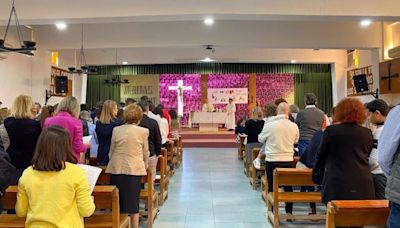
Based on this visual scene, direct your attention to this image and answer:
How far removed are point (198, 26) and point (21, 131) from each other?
676 centimetres

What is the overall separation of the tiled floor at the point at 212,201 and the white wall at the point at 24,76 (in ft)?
14.8

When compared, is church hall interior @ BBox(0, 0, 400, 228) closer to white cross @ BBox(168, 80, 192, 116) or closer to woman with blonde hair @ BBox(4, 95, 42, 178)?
woman with blonde hair @ BBox(4, 95, 42, 178)

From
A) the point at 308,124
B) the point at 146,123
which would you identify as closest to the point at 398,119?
the point at 146,123

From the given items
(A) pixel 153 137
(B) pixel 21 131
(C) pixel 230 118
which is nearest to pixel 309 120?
(A) pixel 153 137

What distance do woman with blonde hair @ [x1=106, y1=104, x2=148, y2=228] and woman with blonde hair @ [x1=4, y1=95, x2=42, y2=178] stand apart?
714mm

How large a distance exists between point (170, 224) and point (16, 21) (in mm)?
4761

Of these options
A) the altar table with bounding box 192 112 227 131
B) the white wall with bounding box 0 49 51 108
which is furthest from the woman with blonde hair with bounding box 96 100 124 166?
the altar table with bounding box 192 112 227 131

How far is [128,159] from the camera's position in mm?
3637

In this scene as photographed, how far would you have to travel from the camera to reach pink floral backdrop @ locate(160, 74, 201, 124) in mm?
17734

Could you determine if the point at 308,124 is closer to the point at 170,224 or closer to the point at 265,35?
the point at 170,224

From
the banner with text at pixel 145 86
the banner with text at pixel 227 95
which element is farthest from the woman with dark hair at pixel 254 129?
the banner with text at pixel 145 86

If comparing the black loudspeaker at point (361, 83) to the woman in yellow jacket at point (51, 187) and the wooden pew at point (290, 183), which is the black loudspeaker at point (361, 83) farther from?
the woman in yellow jacket at point (51, 187)

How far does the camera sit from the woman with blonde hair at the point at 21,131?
3.54m

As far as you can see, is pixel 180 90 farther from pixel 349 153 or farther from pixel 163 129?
pixel 349 153
